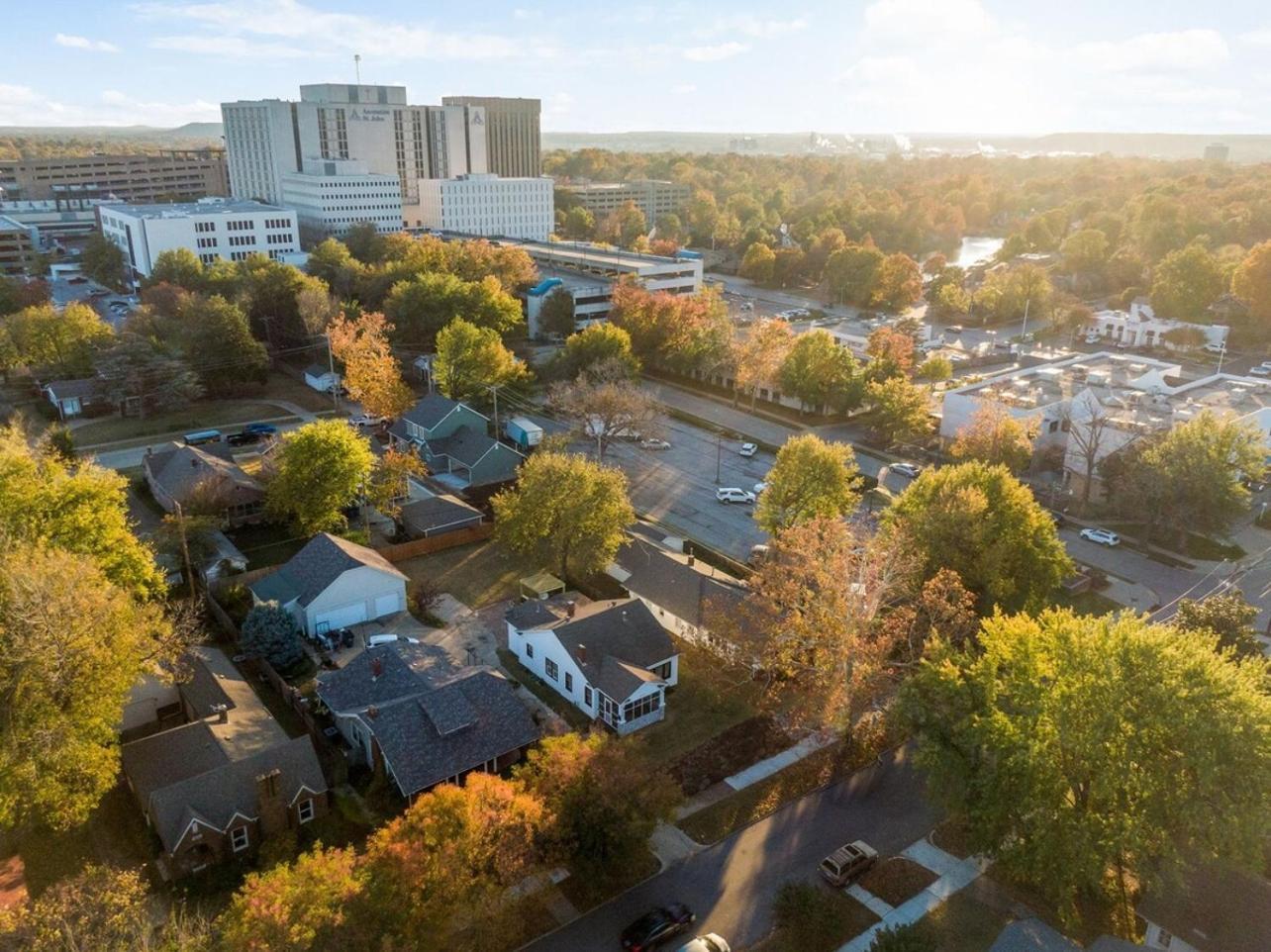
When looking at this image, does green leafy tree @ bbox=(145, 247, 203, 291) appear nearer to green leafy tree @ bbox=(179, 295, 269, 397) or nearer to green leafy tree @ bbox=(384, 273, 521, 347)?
green leafy tree @ bbox=(179, 295, 269, 397)

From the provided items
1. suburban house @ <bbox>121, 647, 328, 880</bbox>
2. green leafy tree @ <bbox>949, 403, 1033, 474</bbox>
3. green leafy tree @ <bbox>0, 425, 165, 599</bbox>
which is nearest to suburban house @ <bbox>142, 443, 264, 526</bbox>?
green leafy tree @ <bbox>0, 425, 165, 599</bbox>

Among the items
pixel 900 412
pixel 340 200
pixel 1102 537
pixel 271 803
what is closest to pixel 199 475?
pixel 271 803

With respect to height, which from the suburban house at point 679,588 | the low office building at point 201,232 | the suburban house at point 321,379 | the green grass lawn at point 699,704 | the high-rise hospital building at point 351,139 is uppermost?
the high-rise hospital building at point 351,139

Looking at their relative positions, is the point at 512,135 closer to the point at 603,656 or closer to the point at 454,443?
the point at 454,443

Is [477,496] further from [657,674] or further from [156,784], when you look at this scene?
[156,784]

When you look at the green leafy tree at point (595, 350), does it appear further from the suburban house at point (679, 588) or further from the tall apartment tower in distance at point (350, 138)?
the tall apartment tower in distance at point (350, 138)

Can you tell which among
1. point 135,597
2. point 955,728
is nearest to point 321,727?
point 135,597

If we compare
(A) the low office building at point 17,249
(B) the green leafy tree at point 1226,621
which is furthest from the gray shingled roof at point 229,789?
(A) the low office building at point 17,249
